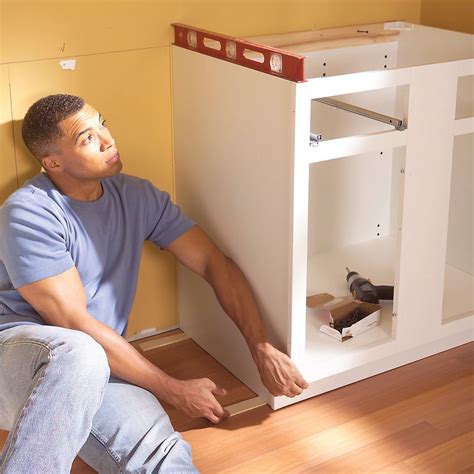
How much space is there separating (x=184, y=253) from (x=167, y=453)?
49 cm

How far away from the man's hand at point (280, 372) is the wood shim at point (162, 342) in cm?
41

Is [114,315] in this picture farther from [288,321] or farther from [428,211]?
[428,211]

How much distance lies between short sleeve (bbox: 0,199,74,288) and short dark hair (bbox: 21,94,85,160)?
132 mm

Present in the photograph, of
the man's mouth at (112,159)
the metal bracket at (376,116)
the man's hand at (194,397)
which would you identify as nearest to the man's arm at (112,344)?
the man's hand at (194,397)

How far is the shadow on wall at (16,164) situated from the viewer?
1776 millimetres

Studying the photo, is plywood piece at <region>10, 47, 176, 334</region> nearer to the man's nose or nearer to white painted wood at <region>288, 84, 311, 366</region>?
the man's nose

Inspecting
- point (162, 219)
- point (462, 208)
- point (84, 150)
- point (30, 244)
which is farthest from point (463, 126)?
point (30, 244)

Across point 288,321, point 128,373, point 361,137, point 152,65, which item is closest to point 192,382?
point 128,373

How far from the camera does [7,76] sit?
174cm

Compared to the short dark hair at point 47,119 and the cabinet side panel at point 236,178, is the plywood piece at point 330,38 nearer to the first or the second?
the cabinet side panel at point 236,178

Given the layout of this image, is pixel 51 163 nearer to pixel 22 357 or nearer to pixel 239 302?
pixel 22 357

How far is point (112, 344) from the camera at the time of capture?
1588mm

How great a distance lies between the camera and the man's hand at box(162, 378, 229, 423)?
162cm

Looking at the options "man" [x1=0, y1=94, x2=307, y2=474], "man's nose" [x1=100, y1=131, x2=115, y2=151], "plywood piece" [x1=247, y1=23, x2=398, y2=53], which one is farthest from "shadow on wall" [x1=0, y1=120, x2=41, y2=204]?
"plywood piece" [x1=247, y1=23, x2=398, y2=53]
